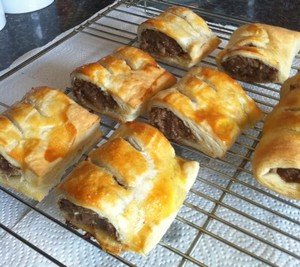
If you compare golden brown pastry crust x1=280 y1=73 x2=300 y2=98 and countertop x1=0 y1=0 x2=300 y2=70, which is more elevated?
golden brown pastry crust x1=280 y1=73 x2=300 y2=98

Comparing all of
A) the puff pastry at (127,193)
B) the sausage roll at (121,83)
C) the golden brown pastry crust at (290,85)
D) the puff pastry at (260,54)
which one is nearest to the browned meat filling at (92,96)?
the sausage roll at (121,83)

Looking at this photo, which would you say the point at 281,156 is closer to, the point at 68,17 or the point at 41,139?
the point at 41,139

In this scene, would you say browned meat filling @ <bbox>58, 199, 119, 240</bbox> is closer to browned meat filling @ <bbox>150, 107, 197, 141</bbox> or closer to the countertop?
browned meat filling @ <bbox>150, 107, 197, 141</bbox>

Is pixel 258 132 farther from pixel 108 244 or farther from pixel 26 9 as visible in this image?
pixel 26 9

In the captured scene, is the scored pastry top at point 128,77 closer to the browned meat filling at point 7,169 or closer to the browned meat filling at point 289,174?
the browned meat filling at point 7,169

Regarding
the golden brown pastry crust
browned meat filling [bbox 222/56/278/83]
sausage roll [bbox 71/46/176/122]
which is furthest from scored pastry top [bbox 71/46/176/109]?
the golden brown pastry crust

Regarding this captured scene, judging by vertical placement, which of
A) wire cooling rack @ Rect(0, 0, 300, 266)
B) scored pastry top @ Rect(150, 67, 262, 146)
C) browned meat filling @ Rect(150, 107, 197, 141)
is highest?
scored pastry top @ Rect(150, 67, 262, 146)

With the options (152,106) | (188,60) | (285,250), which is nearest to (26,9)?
(188,60)
